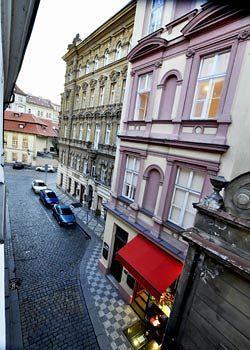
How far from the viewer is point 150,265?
626cm

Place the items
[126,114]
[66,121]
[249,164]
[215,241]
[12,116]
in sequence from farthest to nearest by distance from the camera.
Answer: [12,116] → [66,121] → [126,114] → [249,164] → [215,241]

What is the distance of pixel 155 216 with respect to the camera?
22.4ft

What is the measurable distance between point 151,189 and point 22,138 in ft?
107

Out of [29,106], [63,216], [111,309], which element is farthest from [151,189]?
[29,106]

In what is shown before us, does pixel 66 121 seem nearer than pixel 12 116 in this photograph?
Yes

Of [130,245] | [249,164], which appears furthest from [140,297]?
[249,164]

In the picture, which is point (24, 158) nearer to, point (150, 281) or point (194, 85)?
point (150, 281)

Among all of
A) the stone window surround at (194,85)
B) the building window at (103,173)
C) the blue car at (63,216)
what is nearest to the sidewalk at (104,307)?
the blue car at (63,216)

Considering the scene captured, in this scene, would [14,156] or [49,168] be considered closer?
[14,156]

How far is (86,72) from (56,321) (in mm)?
17895

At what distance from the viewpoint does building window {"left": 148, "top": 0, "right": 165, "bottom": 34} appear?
6.96 m

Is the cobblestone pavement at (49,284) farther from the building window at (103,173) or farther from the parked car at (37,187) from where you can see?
the parked car at (37,187)

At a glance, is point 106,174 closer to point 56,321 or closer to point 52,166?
point 56,321

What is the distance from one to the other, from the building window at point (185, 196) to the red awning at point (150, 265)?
1.22 metres
